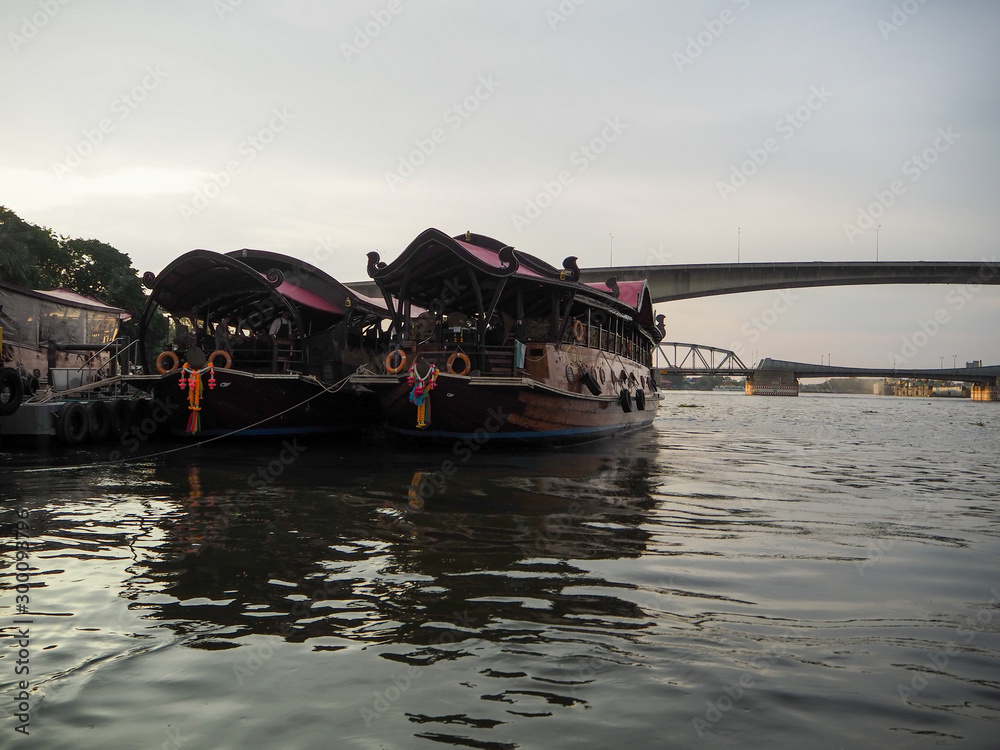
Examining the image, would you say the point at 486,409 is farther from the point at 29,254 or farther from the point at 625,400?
the point at 29,254

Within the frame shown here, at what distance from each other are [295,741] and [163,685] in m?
0.88

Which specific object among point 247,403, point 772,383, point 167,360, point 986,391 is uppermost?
point 167,360

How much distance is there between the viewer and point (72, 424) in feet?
49.2

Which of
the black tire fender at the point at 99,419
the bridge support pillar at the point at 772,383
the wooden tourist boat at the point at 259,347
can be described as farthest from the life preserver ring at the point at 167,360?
the bridge support pillar at the point at 772,383

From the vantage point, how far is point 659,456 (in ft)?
47.6

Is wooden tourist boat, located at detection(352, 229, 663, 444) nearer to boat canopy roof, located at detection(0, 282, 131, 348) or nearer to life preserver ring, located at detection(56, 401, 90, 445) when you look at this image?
life preserver ring, located at detection(56, 401, 90, 445)

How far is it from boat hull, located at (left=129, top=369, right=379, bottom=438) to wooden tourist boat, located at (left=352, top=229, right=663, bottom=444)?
190cm

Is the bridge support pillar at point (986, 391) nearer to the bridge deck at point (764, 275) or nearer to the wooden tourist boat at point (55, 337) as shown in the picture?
the bridge deck at point (764, 275)

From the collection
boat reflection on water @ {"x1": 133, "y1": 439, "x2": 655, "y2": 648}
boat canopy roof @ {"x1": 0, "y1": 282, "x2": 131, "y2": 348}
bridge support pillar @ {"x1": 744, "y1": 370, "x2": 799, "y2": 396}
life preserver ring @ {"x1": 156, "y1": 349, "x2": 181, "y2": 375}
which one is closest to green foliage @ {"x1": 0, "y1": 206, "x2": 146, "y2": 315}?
boat canopy roof @ {"x1": 0, "y1": 282, "x2": 131, "y2": 348}

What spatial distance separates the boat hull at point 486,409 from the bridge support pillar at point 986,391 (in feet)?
290

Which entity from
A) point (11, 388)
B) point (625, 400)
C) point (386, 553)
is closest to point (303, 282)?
point (11, 388)

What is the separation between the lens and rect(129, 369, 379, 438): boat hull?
14.8 metres

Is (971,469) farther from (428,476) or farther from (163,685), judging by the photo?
(163,685)

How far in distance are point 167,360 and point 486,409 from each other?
7606mm
